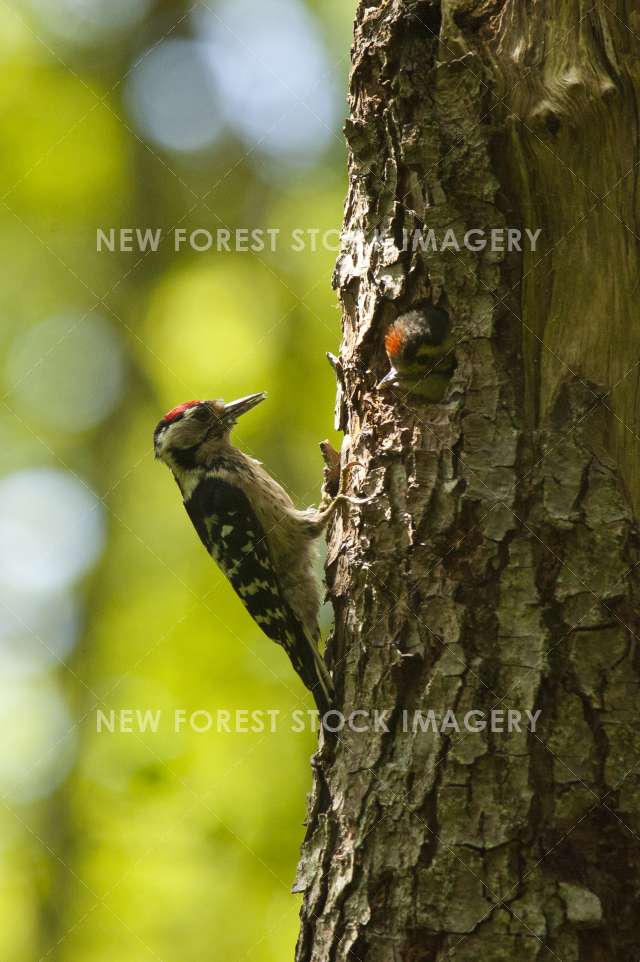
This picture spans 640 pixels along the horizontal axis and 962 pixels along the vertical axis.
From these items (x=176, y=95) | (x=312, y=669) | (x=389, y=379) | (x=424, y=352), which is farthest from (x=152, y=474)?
(x=424, y=352)

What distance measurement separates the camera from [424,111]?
Result: 3230 millimetres

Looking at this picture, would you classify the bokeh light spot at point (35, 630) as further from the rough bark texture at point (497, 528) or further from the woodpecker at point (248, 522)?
the rough bark texture at point (497, 528)

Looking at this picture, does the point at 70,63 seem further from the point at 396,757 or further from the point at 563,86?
the point at 396,757

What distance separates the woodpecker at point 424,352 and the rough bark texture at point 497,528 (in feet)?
0.18

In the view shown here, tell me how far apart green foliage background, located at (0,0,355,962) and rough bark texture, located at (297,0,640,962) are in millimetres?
3965

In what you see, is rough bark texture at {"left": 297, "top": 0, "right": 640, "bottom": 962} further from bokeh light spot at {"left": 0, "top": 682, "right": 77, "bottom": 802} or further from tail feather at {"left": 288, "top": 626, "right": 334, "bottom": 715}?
bokeh light spot at {"left": 0, "top": 682, "right": 77, "bottom": 802}

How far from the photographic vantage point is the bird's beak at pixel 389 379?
3.40m

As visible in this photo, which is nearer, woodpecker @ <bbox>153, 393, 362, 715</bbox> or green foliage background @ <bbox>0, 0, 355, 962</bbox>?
woodpecker @ <bbox>153, 393, 362, 715</bbox>

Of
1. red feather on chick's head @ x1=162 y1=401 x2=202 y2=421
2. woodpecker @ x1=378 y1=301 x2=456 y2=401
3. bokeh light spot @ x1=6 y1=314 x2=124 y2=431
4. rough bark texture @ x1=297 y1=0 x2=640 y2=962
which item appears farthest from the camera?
bokeh light spot @ x1=6 y1=314 x2=124 y2=431

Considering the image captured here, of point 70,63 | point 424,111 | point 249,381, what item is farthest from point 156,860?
point 70,63

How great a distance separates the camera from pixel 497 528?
2.99 metres

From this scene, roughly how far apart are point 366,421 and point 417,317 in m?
0.48

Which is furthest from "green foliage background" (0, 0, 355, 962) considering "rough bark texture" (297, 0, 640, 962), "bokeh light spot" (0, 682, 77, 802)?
"rough bark texture" (297, 0, 640, 962)

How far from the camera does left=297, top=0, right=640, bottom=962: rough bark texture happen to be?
2.72 metres
